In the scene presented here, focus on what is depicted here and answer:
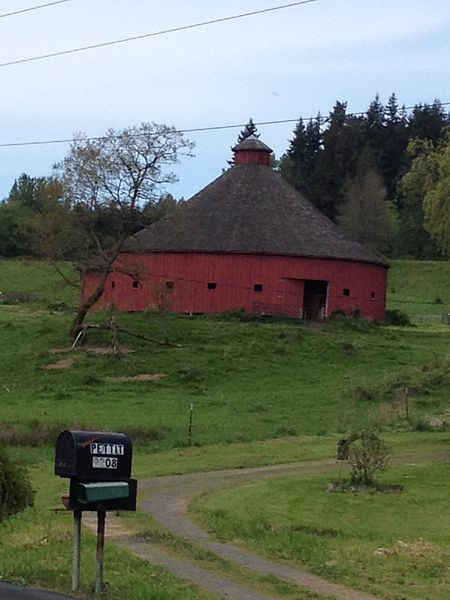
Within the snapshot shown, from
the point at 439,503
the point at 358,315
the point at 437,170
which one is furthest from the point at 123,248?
the point at 439,503

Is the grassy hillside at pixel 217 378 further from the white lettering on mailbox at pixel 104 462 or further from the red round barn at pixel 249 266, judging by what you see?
the white lettering on mailbox at pixel 104 462

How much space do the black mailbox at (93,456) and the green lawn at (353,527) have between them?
3439 millimetres

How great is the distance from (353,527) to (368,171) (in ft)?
299

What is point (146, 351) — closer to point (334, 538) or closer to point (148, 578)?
point (334, 538)

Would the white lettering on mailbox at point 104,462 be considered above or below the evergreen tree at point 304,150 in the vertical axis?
below

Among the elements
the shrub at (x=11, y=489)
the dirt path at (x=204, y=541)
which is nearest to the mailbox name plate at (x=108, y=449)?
the dirt path at (x=204, y=541)

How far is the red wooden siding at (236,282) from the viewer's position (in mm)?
57062

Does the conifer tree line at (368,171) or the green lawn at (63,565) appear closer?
the green lawn at (63,565)

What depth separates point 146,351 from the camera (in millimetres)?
47000

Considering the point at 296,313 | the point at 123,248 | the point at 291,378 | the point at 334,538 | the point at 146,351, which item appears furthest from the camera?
the point at 296,313

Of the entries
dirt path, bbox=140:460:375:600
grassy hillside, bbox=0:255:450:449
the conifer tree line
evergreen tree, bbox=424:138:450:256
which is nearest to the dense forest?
the conifer tree line

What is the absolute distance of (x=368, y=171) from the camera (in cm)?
10881

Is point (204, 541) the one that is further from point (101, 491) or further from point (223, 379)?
point (223, 379)

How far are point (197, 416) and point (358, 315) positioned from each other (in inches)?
939
